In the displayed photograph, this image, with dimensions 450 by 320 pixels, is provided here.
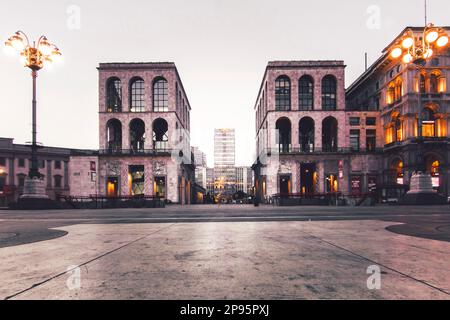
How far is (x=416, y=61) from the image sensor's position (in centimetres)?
1449

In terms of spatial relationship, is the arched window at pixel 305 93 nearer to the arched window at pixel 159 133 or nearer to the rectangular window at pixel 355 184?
the rectangular window at pixel 355 184

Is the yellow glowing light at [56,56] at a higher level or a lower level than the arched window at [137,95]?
lower

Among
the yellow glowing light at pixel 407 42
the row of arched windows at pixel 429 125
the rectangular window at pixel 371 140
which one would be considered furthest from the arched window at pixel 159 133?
the yellow glowing light at pixel 407 42

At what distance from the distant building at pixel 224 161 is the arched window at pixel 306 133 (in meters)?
114

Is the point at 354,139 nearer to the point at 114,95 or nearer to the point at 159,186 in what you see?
the point at 159,186

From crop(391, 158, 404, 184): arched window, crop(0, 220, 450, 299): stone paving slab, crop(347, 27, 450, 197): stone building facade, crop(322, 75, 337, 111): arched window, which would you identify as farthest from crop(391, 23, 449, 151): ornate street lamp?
crop(322, 75, 337, 111): arched window

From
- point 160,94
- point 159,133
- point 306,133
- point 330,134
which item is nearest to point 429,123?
point 330,134

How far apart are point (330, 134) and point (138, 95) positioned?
3566 centimetres

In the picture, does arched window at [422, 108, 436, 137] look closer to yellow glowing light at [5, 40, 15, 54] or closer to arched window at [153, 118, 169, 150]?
arched window at [153, 118, 169, 150]

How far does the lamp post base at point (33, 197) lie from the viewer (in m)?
24.8

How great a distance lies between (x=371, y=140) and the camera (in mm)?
47219
